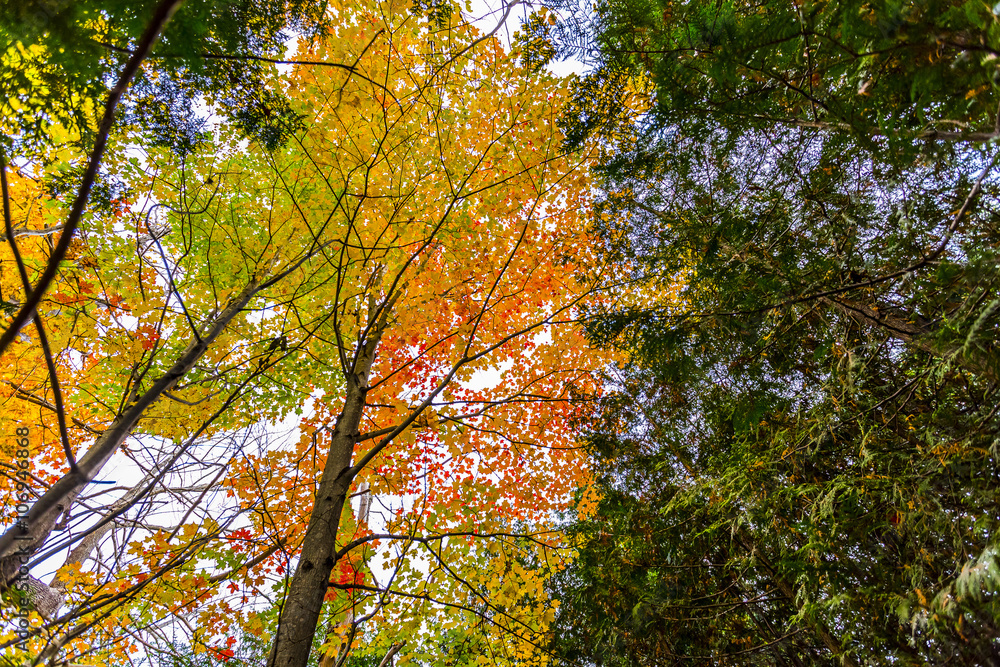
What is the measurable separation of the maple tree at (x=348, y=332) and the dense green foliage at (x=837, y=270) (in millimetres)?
967

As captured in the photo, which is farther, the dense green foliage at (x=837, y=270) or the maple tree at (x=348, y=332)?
the maple tree at (x=348, y=332)

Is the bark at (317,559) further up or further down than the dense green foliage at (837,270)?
further down

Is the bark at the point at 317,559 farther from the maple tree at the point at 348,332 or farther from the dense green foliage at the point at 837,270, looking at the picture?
the dense green foliage at the point at 837,270

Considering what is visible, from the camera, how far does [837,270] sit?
3.12 m

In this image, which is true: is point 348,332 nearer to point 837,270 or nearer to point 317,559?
point 317,559

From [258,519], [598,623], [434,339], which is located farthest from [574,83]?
[598,623]

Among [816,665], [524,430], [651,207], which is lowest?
[816,665]

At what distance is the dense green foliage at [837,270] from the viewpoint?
7.18 feet

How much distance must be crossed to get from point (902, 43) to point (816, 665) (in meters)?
5.61

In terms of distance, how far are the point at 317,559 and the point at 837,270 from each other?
392 centimetres

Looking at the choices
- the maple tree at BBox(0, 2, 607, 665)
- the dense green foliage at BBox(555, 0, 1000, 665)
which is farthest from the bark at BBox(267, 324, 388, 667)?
the dense green foliage at BBox(555, 0, 1000, 665)

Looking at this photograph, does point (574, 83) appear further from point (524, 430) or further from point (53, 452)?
point (53, 452)

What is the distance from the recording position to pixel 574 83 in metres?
3.38

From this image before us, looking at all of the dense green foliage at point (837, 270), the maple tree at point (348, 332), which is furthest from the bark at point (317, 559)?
the dense green foliage at point (837, 270)
